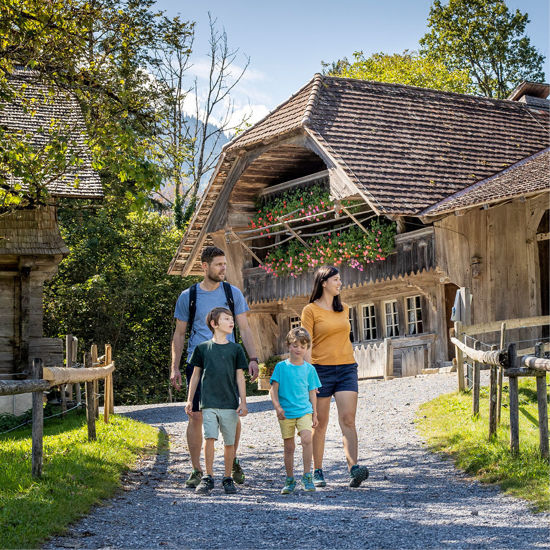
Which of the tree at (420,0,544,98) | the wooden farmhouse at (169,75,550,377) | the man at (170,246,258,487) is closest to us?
the man at (170,246,258,487)

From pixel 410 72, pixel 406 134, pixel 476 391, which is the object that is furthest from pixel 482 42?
pixel 476 391

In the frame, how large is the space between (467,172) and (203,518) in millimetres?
17861

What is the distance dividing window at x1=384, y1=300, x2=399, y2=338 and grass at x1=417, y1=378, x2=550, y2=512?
8.18 m

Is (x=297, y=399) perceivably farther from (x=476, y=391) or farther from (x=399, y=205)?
(x=399, y=205)

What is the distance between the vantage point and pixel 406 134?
78.4 ft

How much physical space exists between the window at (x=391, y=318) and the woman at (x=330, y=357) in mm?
15294

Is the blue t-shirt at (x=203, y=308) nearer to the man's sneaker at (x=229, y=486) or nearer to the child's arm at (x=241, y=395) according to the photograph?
the child's arm at (x=241, y=395)

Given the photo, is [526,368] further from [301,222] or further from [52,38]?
[301,222]

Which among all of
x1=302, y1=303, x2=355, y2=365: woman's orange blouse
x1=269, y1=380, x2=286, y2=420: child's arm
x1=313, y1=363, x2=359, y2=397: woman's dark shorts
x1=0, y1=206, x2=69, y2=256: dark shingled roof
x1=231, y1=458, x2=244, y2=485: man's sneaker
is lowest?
x1=231, y1=458, x2=244, y2=485: man's sneaker

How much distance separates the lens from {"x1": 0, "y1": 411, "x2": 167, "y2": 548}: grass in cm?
624

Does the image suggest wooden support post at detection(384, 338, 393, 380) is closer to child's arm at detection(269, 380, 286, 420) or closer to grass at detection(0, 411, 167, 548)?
grass at detection(0, 411, 167, 548)

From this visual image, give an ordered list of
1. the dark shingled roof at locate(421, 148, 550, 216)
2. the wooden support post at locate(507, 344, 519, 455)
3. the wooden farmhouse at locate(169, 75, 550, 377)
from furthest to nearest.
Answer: the wooden farmhouse at locate(169, 75, 550, 377) → the dark shingled roof at locate(421, 148, 550, 216) → the wooden support post at locate(507, 344, 519, 455)

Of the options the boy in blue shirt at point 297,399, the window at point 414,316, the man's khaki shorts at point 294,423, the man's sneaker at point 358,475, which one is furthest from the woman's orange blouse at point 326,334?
the window at point 414,316

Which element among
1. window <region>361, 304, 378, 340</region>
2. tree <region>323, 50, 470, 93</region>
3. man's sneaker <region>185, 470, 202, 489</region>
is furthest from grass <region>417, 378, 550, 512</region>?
tree <region>323, 50, 470, 93</region>
